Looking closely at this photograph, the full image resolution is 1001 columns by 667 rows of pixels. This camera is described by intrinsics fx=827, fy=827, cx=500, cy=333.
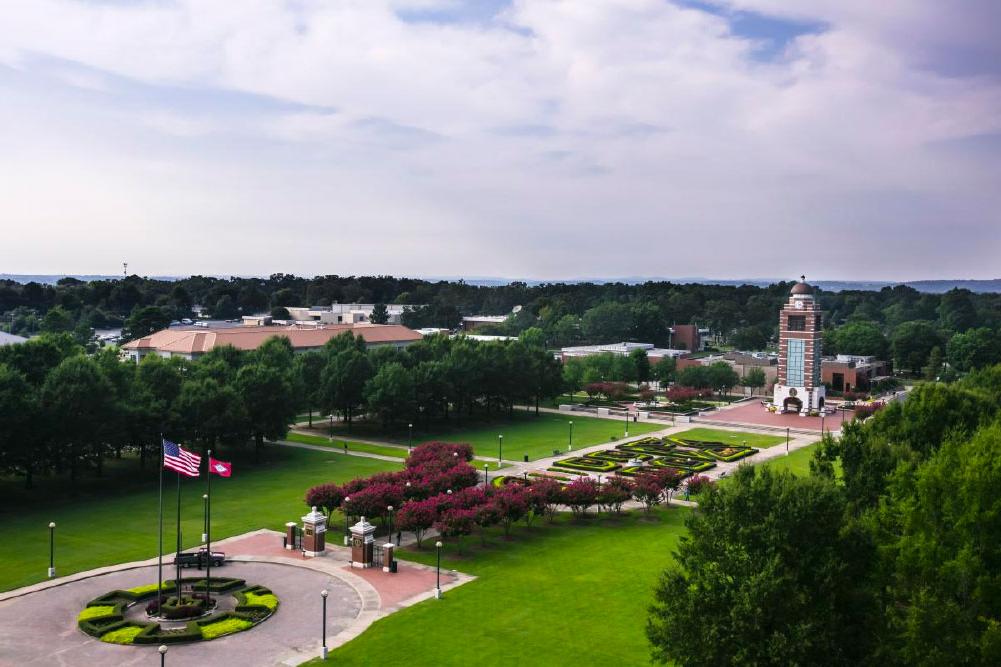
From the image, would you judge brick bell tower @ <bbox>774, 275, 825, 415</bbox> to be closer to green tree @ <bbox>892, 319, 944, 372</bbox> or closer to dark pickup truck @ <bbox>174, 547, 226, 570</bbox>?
green tree @ <bbox>892, 319, 944, 372</bbox>

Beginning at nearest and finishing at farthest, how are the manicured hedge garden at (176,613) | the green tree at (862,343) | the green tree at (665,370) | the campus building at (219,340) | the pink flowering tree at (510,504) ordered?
the manicured hedge garden at (176,613) → the pink flowering tree at (510,504) → the campus building at (219,340) → the green tree at (665,370) → the green tree at (862,343)

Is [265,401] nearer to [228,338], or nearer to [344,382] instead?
[344,382]

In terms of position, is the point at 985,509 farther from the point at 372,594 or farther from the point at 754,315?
the point at 754,315

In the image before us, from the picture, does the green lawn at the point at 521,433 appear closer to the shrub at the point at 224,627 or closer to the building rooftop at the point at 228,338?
the building rooftop at the point at 228,338

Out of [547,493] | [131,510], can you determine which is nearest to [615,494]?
[547,493]

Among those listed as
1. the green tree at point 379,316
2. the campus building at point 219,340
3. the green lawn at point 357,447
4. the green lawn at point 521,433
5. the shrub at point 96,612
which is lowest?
the shrub at point 96,612

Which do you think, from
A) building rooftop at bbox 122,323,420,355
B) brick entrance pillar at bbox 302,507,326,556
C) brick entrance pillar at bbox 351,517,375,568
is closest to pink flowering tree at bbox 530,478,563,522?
brick entrance pillar at bbox 351,517,375,568

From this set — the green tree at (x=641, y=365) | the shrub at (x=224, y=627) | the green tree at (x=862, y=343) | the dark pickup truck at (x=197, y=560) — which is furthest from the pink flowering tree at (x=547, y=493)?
the green tree at (x=862, y=343)
